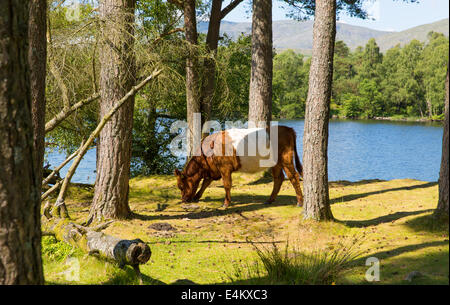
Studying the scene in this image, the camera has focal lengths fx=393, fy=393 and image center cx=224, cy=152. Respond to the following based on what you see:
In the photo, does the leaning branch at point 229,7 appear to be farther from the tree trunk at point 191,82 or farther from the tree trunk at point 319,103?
the tree trunk at point 319,103

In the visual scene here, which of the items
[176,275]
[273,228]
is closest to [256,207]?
[273,228]

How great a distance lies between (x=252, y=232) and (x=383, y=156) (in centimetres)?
2640

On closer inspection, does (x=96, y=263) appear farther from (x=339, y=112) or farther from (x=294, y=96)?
(x=339, y=112)

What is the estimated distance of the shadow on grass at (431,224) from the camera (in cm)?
291

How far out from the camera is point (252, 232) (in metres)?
7.51

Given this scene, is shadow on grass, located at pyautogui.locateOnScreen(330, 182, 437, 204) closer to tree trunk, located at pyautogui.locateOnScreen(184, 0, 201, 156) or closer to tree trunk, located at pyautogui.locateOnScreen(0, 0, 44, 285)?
tree trunk, located at pyautogui.locateOnScreen(184, 0, 201, 156)

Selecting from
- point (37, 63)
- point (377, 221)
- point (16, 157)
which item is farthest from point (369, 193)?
point (16, 157)

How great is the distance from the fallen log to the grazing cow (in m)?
4.01

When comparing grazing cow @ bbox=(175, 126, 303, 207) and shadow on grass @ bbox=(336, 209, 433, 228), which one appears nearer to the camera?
shadow on grass @ bbox=(336, 209, 433, 228)

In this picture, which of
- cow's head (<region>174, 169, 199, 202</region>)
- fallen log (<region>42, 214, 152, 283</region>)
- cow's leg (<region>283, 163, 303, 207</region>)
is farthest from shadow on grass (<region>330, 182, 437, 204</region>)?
fallen log (<region>42, 214, 152, 283</region>)

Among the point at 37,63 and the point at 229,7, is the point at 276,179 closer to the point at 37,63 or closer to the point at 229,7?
the point at 37,63

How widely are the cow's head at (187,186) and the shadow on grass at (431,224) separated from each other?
5.22 m

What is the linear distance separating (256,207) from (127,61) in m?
4.35

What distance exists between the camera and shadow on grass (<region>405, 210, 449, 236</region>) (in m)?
2.91
